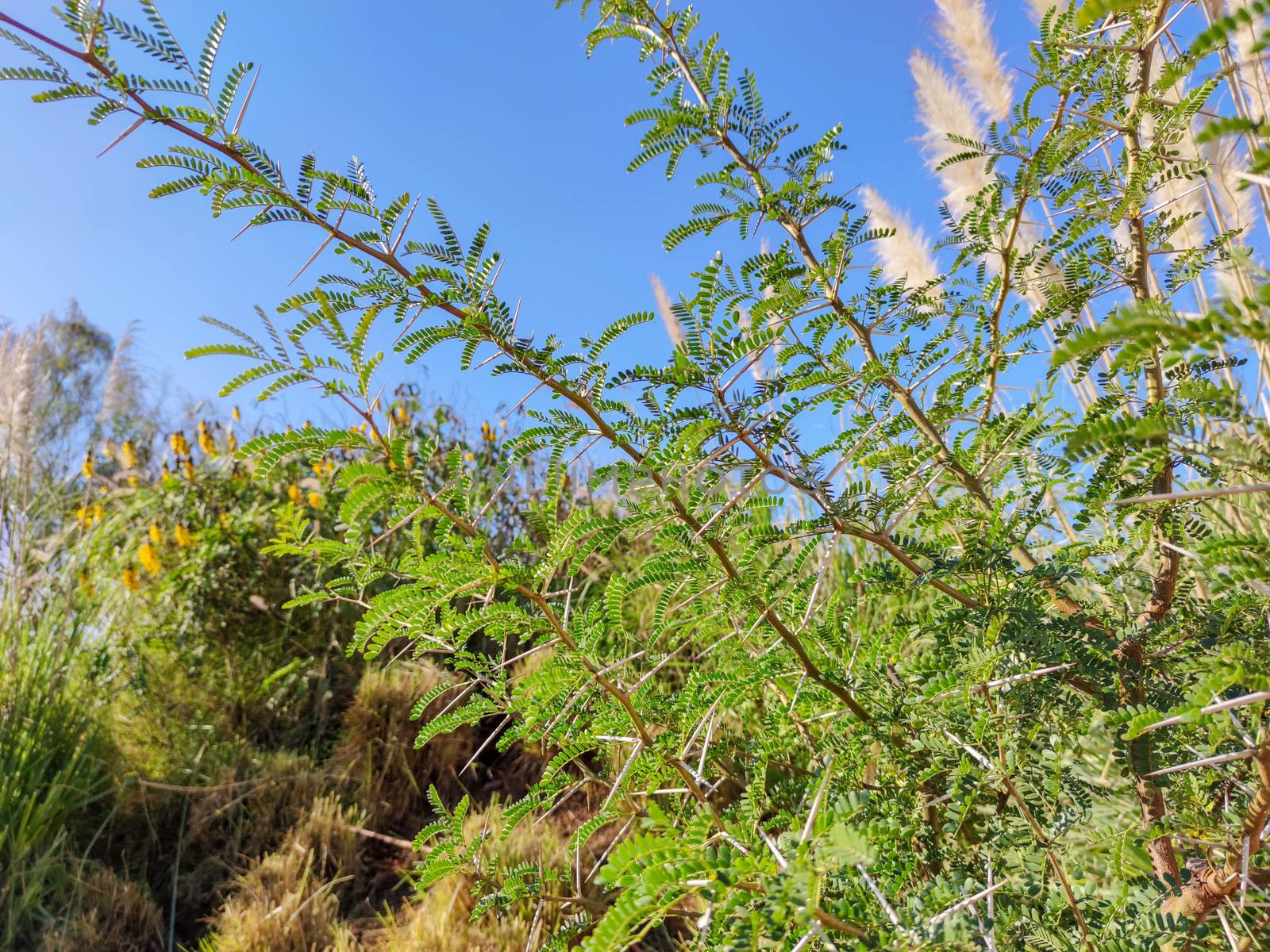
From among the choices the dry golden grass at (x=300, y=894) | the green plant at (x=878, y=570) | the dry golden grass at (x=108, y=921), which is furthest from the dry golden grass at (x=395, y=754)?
the green plant at (x=878, y=570)

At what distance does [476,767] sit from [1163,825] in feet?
7.90

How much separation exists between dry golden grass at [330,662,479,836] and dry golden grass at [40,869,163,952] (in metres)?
0.65

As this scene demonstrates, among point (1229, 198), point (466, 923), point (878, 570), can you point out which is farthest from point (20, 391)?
point (1229, 198)

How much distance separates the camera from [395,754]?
2.73 metres

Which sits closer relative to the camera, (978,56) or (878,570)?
(878,570)

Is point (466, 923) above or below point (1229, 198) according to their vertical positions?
below

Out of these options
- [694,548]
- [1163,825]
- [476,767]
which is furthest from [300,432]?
[476,767]

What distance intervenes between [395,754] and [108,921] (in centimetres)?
91

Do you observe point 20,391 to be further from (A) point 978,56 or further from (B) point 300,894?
(A) point 978,56

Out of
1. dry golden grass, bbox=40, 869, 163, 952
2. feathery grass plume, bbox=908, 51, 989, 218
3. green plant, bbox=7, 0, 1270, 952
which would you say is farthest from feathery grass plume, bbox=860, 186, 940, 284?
dry golden grass, bbox=40, 869, 163, 952

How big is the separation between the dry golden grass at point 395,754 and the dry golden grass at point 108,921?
2.14ft

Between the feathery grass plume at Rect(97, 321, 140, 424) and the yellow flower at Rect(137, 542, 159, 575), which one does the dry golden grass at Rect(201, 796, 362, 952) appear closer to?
the yellow flower at Rect(137, 542, 159, 575)

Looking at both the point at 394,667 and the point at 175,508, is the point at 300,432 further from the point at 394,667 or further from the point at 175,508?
the point at 175,508

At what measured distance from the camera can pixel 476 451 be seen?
15.4 ft
